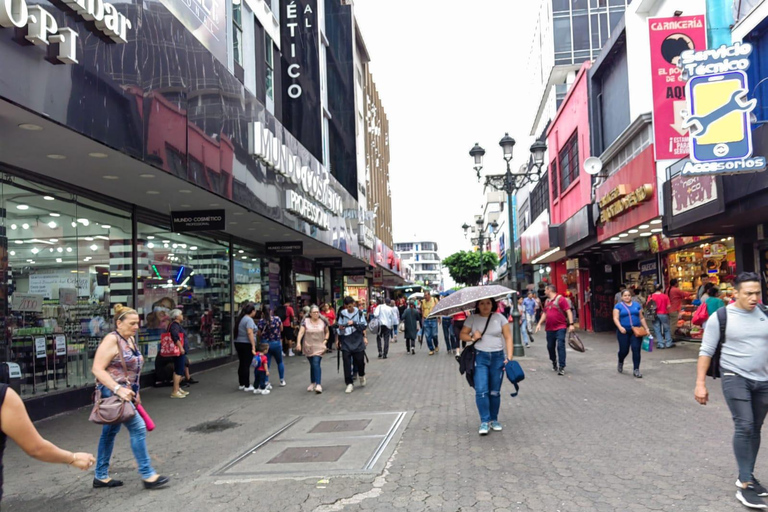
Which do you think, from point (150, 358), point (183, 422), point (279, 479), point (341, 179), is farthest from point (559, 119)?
point (279, 479)

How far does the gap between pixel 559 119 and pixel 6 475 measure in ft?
90.8

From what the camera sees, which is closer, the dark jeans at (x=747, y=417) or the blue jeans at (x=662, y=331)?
the dark jeans at (x=747, y=417)

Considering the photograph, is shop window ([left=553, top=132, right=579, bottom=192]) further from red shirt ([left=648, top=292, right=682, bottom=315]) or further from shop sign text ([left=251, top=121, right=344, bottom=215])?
shop sign text ([left=251, top=121, right=344, bottom=215])

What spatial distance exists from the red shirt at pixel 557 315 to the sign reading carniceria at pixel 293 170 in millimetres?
6103

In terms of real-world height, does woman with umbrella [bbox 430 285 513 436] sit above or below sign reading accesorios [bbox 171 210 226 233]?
below

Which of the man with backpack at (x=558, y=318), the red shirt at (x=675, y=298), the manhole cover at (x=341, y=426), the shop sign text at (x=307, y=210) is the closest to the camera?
the manhole cover at (x=341, y=426)

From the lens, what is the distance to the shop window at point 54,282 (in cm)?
Answer: 888

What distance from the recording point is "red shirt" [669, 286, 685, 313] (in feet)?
56.2

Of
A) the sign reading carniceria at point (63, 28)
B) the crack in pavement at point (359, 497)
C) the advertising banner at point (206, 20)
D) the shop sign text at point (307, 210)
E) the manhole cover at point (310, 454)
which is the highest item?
the advertising banner at point (206, 20)

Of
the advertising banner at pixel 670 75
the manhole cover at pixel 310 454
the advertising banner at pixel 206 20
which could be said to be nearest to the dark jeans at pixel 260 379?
the manhole cover at pixel 310 454

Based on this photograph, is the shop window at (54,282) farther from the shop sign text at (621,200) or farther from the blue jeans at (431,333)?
the shop sign text at (621,200)

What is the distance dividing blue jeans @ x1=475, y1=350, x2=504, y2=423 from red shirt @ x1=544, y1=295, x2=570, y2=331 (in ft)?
16.2

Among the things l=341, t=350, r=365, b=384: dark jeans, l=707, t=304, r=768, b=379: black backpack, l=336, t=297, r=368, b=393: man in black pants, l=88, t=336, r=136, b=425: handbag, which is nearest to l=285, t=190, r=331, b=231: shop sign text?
l=336, t=297, r=368, b=393: man in black pants

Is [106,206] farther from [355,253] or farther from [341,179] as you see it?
[341,179]
